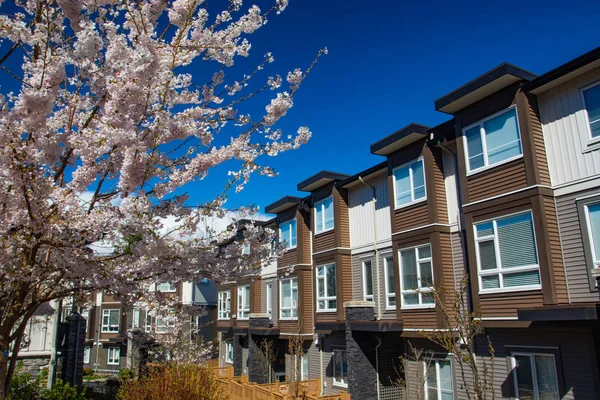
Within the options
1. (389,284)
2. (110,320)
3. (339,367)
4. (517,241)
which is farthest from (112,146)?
(110,320)

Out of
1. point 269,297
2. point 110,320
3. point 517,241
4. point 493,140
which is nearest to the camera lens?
point 517,241

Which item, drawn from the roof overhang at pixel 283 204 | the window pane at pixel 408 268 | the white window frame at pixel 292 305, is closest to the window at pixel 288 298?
the white window frame at pixel 292 305

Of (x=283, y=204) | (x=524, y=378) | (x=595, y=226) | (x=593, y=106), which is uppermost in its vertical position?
(x=283, y=204)

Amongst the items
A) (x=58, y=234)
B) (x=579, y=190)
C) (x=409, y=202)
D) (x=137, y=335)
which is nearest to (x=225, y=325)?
(x=409, y=202)

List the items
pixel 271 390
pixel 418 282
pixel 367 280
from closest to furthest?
pixel 418 282, pixel 271 390, pixel 367 280

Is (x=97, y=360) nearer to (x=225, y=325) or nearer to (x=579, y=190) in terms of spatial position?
(x=225, y=325)

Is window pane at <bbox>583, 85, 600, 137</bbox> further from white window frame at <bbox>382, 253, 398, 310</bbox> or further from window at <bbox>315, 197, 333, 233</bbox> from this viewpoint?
window at <bbox>315, 197, 333, 233</bbox>

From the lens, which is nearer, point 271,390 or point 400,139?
point 400,139

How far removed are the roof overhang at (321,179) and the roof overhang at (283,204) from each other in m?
1.90

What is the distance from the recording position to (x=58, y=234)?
5.49 meters

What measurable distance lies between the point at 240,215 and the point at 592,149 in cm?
835

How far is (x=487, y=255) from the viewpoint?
1217 cm

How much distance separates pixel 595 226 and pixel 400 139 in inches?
256

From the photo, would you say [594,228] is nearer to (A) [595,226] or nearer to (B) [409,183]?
(A) [595,226]
